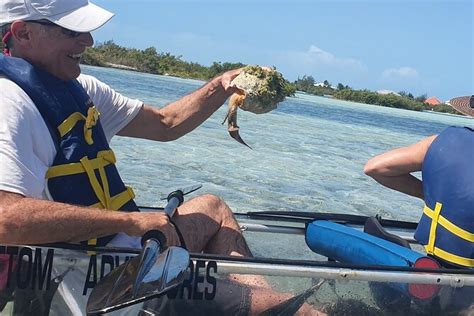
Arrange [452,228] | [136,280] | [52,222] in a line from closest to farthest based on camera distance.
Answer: [136,280] < [52,222] < [452,228]

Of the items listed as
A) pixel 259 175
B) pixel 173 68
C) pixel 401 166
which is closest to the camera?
pixel 401 166

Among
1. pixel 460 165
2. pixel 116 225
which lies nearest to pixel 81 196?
pixel 116 225

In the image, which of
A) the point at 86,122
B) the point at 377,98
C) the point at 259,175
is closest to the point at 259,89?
the point at 86,122

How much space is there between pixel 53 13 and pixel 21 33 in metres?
0.12

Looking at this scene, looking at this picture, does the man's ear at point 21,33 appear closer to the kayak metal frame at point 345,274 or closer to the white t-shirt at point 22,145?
the white t-shirt at point 22,145

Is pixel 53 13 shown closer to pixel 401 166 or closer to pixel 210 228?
pixel 210 228

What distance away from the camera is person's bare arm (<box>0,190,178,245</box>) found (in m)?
1.94

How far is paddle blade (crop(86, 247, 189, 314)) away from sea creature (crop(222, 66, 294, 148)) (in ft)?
3.07

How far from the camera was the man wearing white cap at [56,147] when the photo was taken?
1.97 metres

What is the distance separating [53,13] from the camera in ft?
7.30

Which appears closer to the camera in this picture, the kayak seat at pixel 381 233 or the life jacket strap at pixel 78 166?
the life jacket strap at pixel 78 166

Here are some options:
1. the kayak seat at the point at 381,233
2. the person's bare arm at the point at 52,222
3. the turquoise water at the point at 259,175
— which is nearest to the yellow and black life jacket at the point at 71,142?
the person's bare arm at the point at 52,222

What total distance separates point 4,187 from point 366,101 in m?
53.1

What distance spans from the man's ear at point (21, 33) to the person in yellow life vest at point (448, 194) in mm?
1560
